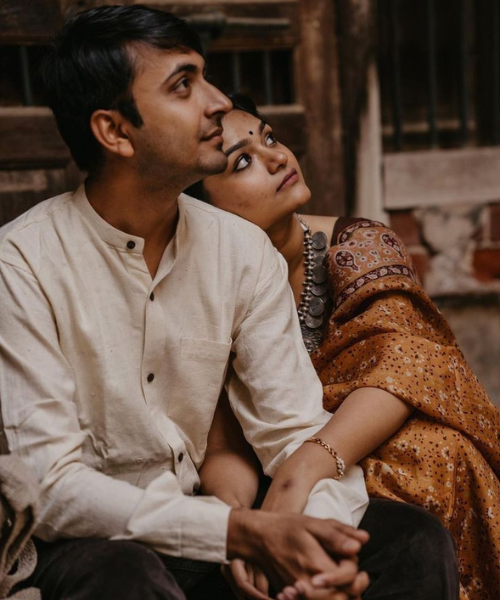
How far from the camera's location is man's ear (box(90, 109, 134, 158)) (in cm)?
172

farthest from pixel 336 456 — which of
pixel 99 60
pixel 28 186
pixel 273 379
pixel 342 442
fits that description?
pixel 28 186

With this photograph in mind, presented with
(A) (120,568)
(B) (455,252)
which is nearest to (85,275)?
(A) (120,568)

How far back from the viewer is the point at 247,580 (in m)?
1.56

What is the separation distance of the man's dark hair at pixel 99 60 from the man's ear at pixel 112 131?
0.01 metres

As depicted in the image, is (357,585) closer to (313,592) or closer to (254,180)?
(313,592)

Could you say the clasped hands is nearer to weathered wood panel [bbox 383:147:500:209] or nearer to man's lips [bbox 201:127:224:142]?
man's lips [bbox 201:127:224:142]

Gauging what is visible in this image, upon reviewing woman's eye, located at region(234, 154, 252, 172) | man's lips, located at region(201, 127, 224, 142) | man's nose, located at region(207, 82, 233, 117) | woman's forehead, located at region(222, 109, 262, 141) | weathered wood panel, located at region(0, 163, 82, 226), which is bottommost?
weathered wood panel, located at region(0, 163, 82, 226)

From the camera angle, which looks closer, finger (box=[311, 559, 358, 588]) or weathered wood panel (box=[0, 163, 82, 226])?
finger (box=[311, 559, 358, 588])

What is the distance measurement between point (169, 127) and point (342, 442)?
727mm

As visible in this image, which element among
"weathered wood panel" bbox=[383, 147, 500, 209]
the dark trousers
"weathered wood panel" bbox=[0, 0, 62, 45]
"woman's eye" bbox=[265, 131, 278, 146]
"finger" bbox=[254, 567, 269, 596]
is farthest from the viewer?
"weathered wood panel" bbox=[383, 147, 500, 209]

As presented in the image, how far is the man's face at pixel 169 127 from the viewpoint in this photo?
1.70m

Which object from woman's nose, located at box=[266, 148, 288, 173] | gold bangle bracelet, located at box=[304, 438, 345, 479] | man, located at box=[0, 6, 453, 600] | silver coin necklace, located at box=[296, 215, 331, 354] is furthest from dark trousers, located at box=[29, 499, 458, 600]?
woman's nose, located at box=[266, 148, 288, 173]

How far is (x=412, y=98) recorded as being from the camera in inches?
128

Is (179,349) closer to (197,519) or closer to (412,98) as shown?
(197,519)
